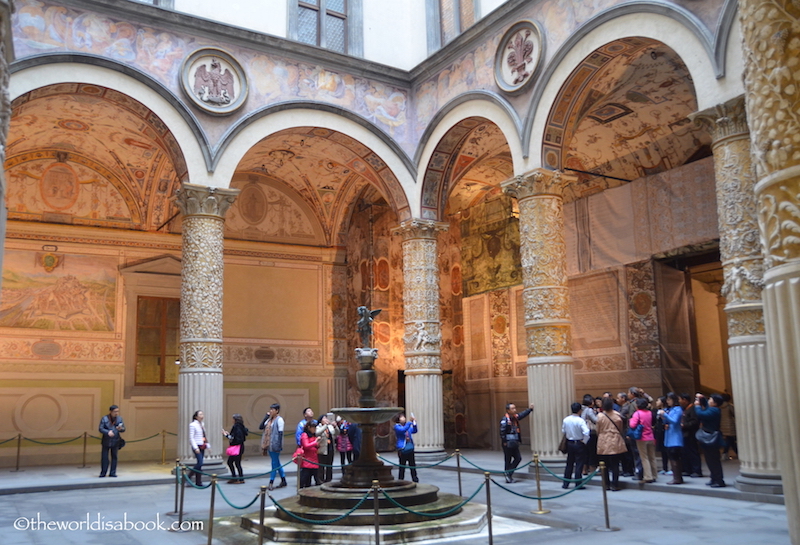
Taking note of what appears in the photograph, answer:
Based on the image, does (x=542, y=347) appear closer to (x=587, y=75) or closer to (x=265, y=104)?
(x=587, y=75)

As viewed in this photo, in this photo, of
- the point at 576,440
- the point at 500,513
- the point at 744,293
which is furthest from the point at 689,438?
the point at 500,513

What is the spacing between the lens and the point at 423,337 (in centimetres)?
1526

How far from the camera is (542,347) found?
40.7ft

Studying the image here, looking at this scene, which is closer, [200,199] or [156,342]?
[200,199]

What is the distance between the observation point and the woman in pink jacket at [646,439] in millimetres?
10195

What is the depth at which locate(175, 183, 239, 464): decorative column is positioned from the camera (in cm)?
1288

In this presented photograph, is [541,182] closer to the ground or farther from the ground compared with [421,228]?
farther from the ground

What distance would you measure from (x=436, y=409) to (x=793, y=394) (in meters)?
12.3

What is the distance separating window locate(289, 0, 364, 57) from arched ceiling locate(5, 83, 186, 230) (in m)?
4.08

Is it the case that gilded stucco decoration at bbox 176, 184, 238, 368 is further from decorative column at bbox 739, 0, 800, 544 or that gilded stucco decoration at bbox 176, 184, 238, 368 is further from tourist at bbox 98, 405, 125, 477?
decorative column at bbox 739, 0, 800, 544

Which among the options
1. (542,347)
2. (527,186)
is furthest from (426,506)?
(527,186)

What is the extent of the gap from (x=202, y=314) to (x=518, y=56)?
759 centimetres

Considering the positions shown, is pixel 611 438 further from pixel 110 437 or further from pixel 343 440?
pixel 110 437

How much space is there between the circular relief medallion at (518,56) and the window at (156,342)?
9576 mm
